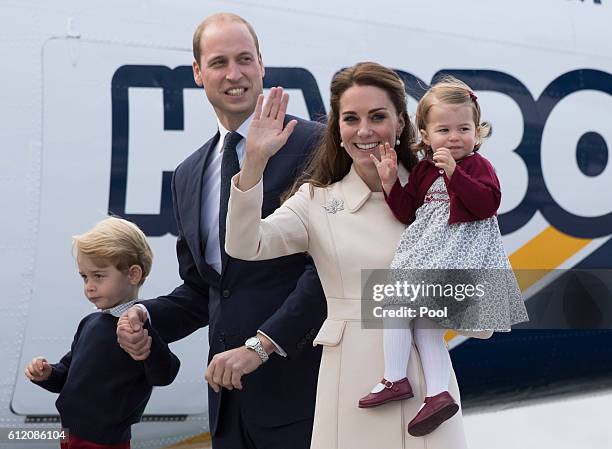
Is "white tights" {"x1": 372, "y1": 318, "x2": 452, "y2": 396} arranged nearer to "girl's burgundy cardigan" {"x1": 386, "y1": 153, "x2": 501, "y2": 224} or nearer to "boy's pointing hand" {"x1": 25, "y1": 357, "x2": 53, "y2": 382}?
"girl's burgundy cardigan" {"x1": 386, "y1": 153, "x2": 501, "y2": 224}

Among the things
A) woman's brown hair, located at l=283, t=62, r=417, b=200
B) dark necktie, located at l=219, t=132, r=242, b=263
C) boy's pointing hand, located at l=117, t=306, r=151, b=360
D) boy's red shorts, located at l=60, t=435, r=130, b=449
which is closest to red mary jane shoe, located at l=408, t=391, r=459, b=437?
woman's brown hair, located at l=283, t=62, r=417, b=200

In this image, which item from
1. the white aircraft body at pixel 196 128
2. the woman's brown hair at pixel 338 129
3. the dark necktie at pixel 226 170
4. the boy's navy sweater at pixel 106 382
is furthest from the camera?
the white aircraft body at pixel 196 128

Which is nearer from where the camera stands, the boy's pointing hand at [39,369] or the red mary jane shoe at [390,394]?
the red mary jane shoe at [390,394]

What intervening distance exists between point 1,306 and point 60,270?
326 millimetres

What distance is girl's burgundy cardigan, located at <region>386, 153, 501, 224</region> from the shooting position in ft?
8.06

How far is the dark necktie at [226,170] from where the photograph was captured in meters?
3.04

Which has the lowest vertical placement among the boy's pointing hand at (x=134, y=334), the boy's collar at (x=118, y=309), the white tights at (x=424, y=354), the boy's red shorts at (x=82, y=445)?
the boy's red shorts at (x=82, y=445)

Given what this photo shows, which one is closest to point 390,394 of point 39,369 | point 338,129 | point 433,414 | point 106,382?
point 433,414

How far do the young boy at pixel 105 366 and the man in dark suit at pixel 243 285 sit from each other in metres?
0.16

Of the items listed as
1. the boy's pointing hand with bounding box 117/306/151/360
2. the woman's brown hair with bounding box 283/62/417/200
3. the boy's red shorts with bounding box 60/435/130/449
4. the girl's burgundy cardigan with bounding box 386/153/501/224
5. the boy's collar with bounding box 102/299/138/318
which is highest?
the woman's brown hair with bounding box 283/62/417/200

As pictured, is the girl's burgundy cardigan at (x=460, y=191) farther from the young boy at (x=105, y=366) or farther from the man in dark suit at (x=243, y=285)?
the young boy at (x=105, y=366)

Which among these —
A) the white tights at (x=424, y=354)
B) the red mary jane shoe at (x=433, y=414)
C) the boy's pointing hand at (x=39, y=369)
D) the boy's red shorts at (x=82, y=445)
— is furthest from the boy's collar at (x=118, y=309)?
the red mary jane shoe at (x=433, y=414)

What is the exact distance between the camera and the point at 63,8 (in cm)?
456

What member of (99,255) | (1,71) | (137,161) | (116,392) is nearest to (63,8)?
(1,71)
